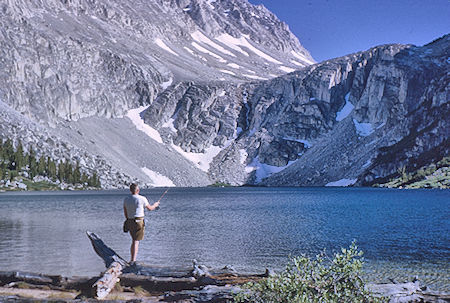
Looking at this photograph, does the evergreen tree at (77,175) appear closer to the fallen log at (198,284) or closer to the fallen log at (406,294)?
the fallen log at (198,284)

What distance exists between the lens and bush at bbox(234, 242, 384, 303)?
380 inches

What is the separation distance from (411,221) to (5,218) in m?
43.3

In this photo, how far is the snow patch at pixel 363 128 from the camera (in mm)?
178375

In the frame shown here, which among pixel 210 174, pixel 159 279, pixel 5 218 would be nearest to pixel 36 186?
pixel 5 218

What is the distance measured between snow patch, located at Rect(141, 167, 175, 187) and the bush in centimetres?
13663

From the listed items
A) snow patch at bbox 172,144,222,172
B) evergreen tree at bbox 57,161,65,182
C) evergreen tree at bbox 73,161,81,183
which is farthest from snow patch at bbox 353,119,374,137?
evergreen tree at bbox 57,161,65,182

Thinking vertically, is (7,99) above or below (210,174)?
above

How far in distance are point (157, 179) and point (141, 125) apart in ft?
137

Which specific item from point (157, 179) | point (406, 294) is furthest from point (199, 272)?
point (157, 179)

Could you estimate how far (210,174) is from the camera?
18200 centimetres

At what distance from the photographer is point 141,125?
600ft

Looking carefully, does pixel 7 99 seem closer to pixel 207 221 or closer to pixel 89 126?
pixel 89 126

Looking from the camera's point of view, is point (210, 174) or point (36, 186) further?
point (210, 174)

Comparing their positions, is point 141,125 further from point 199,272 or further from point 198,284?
point 198,284
